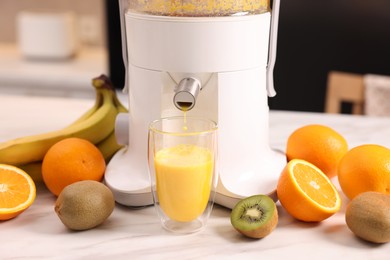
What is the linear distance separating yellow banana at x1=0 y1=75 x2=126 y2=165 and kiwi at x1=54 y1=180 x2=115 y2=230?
0.17m

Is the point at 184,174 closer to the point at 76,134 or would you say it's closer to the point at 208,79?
the point at 208,79

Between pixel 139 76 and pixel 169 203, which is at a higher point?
pixel 139 76

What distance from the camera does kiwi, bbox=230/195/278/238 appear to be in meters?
0.82

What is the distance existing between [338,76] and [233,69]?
1.06m

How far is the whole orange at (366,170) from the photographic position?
909 mm

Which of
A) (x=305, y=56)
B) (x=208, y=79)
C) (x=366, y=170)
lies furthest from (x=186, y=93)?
(x=305, y=56)

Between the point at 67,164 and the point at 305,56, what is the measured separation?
179cm

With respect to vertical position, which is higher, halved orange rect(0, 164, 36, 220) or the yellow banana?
the yellow banana

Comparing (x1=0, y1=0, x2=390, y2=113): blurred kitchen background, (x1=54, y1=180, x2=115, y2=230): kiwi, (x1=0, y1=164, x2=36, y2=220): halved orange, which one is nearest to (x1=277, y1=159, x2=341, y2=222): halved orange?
(x1=54, y1=180, x2=115, y2=230): kiwi

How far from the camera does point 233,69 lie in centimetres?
93

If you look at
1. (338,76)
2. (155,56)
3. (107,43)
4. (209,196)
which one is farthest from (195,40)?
(107,43)

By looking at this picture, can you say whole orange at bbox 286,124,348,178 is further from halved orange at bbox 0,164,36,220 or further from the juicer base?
halved orange at bbox 0,164,36,220

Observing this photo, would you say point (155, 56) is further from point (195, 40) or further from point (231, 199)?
point (231, 199)

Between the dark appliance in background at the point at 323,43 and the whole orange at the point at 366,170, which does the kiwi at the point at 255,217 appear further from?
the dark appliance in background at the point at 323,43
